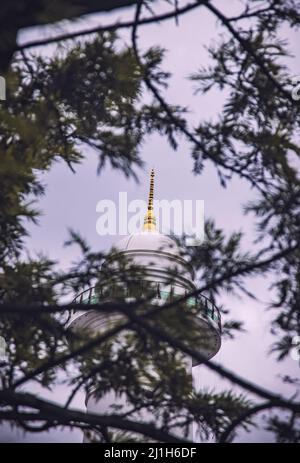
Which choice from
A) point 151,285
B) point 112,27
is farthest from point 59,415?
point 112,27

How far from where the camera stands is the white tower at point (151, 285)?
4006 millimetres

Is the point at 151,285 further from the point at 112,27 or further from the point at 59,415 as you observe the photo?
the point at 112,27

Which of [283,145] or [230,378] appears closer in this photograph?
[230,378]

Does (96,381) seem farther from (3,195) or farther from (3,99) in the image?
(3,99)

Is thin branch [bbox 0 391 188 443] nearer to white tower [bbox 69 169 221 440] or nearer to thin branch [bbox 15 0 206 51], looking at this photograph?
white tower [bbox 69 169 221 440]

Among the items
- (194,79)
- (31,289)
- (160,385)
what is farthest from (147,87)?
(160,385)

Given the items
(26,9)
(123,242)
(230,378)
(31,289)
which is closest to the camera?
(230,378)

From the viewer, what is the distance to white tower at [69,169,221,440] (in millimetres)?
4006

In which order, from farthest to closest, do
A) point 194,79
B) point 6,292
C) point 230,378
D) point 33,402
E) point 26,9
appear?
point 194,79
point 6,292
point 26,9
point 33,402
point 230,378

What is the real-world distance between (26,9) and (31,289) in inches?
58.9

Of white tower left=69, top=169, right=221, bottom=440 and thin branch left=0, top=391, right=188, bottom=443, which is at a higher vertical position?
white tower left=69, top=169, right=221, bottom=440

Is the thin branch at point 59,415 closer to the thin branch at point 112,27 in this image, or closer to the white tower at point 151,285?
the white tower at point 151,285
